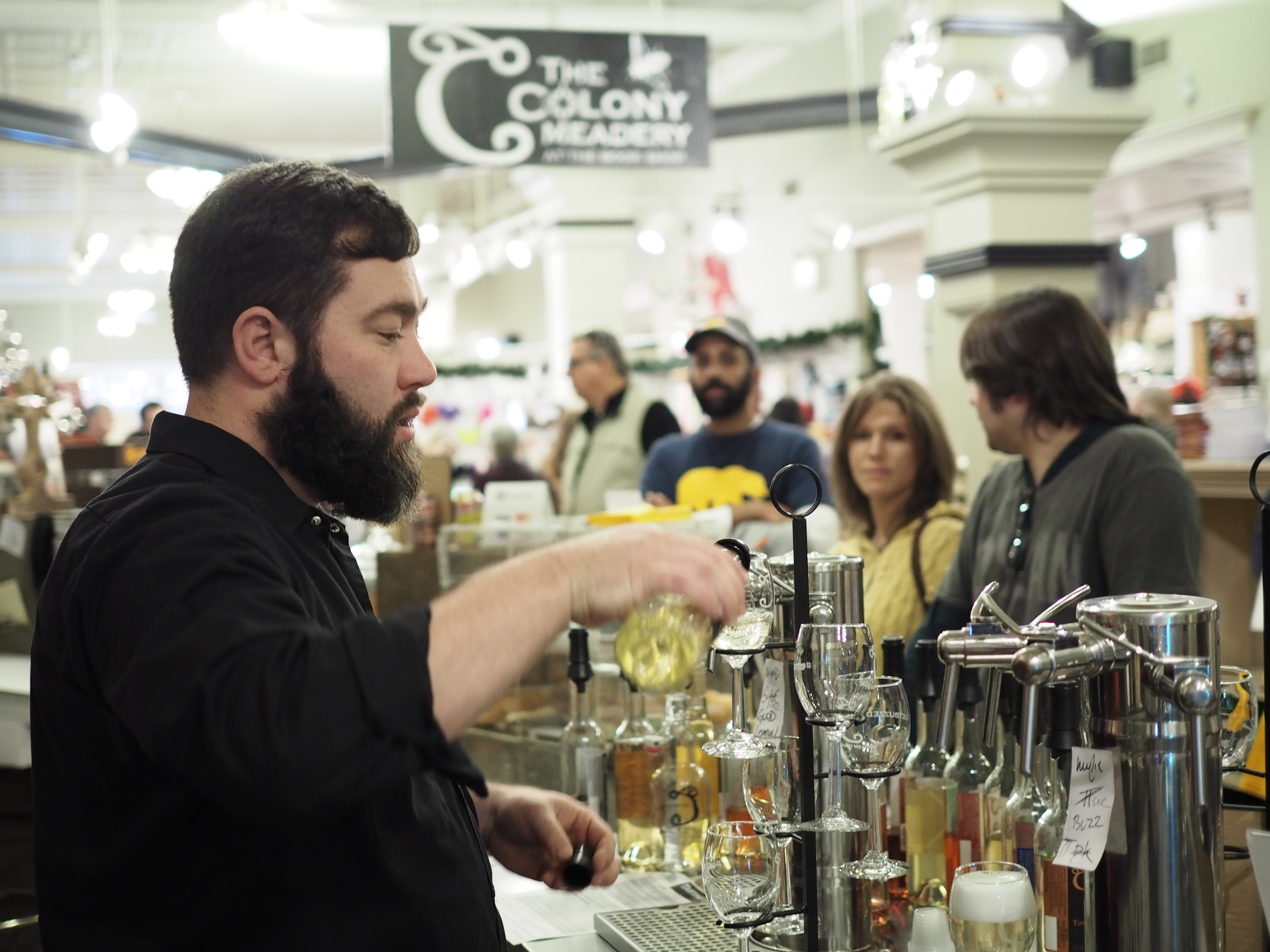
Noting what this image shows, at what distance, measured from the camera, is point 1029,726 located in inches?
50.2

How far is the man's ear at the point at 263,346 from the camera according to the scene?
1261 mm

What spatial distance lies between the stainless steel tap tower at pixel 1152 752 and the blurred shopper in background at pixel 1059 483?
1.08 metres

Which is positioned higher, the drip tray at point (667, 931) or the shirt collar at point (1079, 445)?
the shirt collar at point (1079, 445)

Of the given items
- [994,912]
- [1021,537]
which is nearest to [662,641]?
[994,912]

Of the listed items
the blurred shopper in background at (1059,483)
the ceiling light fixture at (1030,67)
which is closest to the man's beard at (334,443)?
the blurred shopper in background at (1059,483)

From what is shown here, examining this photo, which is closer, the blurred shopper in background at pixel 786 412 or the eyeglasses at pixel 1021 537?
the eyeglasses at pixel 1021 537

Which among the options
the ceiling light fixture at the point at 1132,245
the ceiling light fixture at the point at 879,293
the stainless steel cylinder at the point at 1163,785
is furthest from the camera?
the ceiling light fixture at the point at 879,293

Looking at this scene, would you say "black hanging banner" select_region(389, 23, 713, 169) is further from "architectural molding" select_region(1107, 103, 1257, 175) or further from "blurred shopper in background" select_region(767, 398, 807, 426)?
"architectural molding" select_region(1107, 103, 1257, 175)

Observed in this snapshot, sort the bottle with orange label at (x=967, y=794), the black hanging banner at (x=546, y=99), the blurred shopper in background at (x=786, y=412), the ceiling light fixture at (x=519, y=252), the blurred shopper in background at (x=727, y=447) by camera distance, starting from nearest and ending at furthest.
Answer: the bottle with orange label at (x=967, y=794) → the blurred shopper in background at (x=727, y=447) → the black hanging banner at (x=546, y=99) → the blurred shopper in background at (x=786, y=412) → the ceiling light fixture at (x=519, y=252)

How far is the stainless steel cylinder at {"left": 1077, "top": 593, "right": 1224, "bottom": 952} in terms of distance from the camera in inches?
47.4

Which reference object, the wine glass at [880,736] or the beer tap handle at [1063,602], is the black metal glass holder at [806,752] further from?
the beer tap handle at [1063,602]

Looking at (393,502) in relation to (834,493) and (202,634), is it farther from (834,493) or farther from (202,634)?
(834,493)

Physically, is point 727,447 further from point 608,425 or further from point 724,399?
point 608,425

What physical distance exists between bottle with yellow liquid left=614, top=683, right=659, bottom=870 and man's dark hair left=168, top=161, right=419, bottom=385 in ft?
2.84
